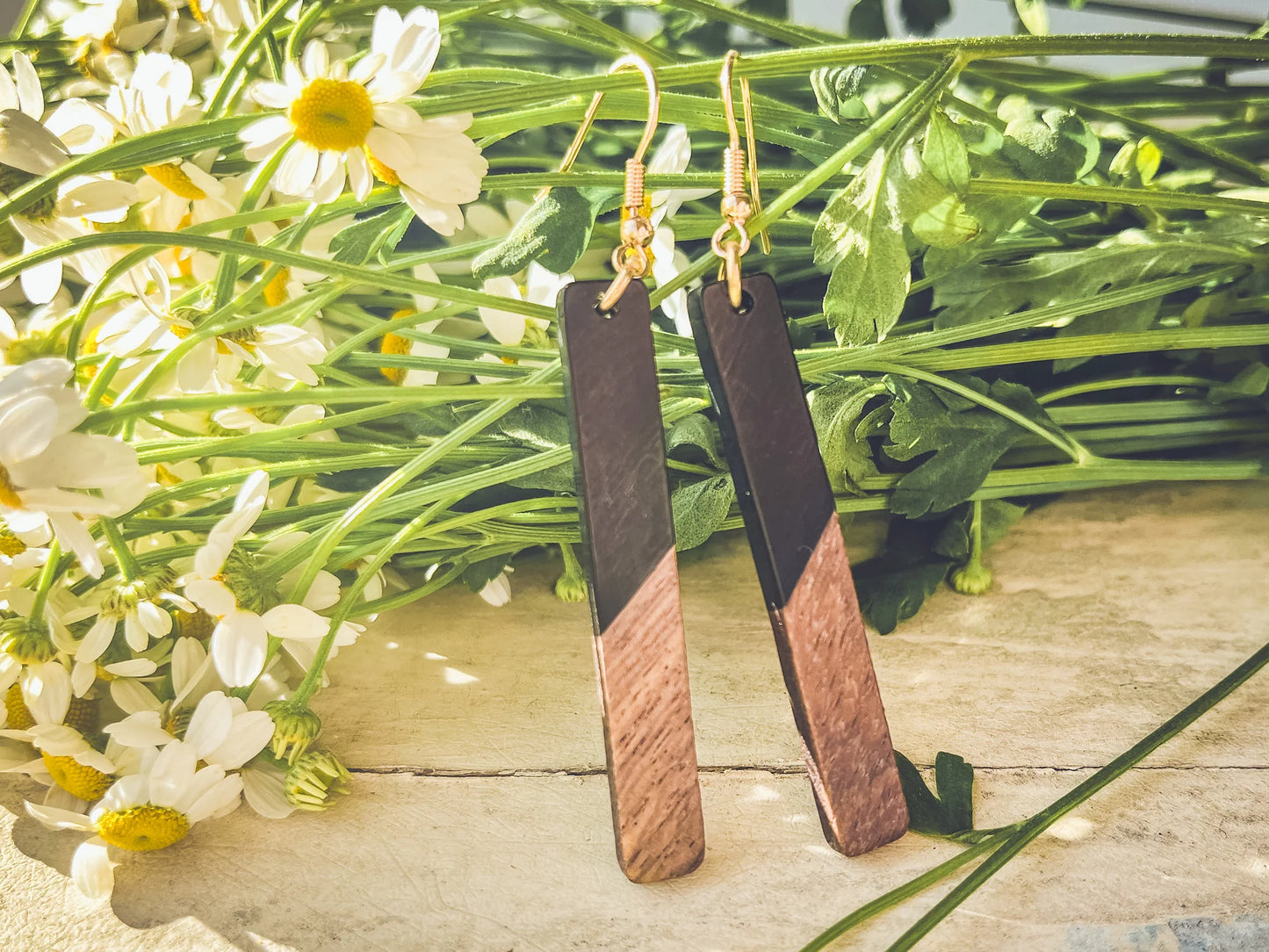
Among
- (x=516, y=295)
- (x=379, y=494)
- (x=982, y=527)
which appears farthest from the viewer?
(x=982, y=527)

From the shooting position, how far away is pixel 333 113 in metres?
0.35

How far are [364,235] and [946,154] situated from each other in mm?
288

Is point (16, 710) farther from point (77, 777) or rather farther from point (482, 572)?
point (482, 572)

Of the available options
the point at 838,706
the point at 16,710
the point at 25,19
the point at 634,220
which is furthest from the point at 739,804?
the point at 25,19

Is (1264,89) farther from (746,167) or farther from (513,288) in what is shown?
(513,288)

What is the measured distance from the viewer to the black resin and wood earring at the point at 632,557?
39cm

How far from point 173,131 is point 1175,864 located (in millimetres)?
546

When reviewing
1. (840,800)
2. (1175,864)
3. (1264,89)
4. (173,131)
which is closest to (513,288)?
(173,131)

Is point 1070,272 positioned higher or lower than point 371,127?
lower

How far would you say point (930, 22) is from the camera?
0.54 meters

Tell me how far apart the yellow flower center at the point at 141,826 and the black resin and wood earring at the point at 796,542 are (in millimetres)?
309

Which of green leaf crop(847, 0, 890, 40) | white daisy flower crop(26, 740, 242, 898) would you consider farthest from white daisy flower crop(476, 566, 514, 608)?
green leaf crop(847, 0, 890, 40)

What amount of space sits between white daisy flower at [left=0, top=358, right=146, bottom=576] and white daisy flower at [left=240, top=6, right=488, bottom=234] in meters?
0.12

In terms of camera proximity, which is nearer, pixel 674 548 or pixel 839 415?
pixel 674 548
